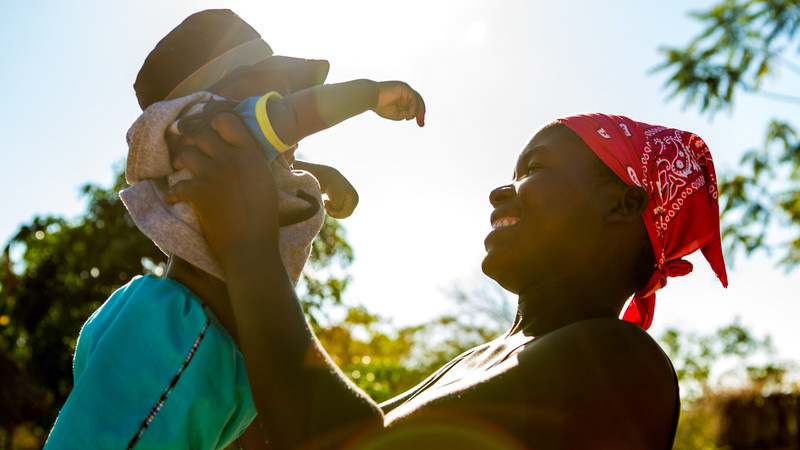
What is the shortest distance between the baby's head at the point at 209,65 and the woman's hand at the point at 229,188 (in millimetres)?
379

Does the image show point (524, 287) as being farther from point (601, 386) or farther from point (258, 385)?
point (258, 385)

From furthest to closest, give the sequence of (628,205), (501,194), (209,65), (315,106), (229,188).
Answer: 1. (501,194)
2. (628,205)
3. (209,65)
4. (315,106)
5. (229,188)

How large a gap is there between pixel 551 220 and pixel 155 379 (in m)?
1.22

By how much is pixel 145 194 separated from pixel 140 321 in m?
0.35

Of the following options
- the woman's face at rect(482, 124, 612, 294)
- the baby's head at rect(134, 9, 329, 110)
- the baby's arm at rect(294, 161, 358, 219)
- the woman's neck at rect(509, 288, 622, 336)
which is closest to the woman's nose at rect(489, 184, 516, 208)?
the woman's face at rect(482, 124, 612, 294)

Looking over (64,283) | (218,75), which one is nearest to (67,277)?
(64,283)

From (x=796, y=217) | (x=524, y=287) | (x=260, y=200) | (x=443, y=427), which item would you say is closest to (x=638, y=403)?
(x=443, y=427)

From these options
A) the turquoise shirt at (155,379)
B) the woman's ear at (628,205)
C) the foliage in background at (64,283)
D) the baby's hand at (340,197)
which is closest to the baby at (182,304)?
the turquoise shirt at (155,379)

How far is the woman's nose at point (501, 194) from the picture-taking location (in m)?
2.15

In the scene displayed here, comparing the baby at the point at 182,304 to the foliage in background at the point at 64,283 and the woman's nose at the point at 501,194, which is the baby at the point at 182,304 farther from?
the foliage in background at the point at 64,283

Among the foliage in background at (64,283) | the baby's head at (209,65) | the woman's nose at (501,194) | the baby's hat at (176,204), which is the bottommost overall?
the foliage in background at (64,283)

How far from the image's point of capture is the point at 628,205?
6.72ft

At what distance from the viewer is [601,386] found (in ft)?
5.01

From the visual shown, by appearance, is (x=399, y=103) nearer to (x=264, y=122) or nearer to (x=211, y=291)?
(x=264, y=122)
